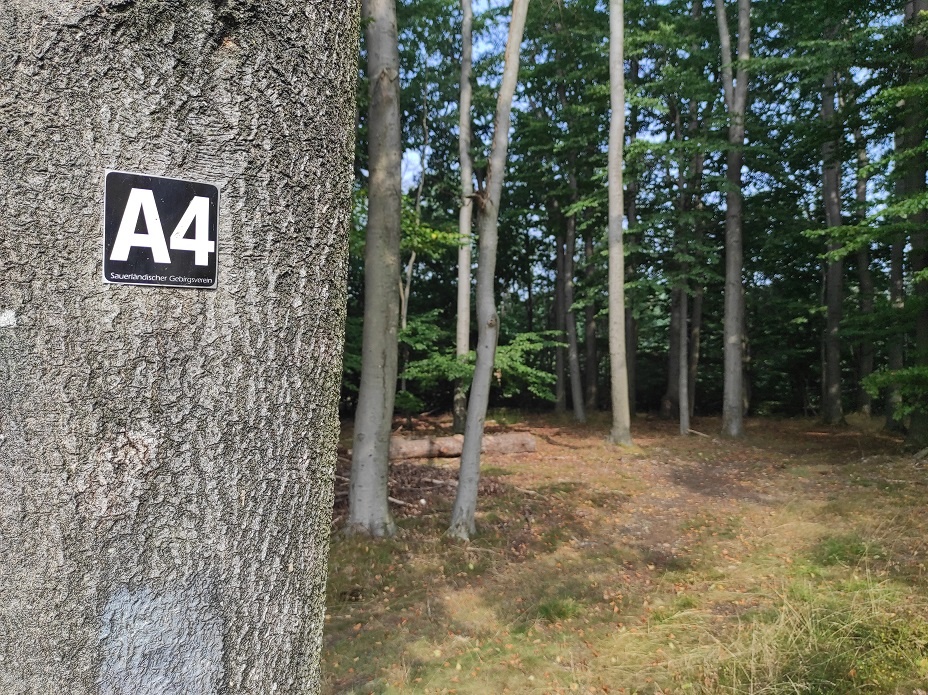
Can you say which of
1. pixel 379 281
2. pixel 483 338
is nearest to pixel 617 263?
pixel 483 338

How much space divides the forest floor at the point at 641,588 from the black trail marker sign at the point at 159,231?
336cm

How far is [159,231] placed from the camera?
1.10 meters

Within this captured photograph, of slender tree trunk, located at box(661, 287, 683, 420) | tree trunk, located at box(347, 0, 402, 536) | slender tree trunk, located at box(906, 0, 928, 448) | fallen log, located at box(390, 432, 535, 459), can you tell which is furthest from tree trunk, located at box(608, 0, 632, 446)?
tree trunk, located at box(347, 0, 402, 536)

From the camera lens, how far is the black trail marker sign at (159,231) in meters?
1.07

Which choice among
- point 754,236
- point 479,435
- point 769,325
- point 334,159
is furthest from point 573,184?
point 334,159

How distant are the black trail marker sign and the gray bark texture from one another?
21 millimetres

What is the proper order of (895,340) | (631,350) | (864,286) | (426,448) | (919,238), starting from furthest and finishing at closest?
(631,350) < (864,286) < (895,340) < (426,448) < (919,238)

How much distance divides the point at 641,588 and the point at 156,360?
505cm

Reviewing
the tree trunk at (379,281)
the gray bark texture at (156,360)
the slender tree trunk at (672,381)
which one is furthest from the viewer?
the slender tree trunk at (672,381)

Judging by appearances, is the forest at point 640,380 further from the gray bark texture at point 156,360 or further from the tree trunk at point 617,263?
the gray bark texture at point 156,360

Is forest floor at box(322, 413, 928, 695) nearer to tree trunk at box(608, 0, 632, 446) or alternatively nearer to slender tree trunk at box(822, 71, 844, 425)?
tree trunk at box(608, 0, 632, 446)

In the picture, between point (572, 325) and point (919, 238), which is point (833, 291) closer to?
point (919, 238)

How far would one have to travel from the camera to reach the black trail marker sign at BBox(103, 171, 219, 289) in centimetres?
107

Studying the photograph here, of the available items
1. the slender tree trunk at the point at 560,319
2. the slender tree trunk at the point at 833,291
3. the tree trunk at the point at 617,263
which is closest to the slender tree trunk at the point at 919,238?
the tree trunk at the point at 617,263
